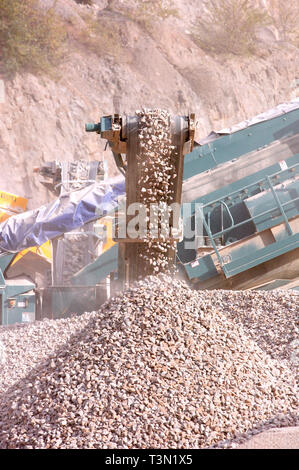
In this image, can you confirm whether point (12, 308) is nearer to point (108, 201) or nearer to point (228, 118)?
point (108, 201)

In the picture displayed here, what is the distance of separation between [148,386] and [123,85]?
667 inches

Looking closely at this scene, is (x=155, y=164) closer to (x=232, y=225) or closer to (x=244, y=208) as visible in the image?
(x=232, y=225)

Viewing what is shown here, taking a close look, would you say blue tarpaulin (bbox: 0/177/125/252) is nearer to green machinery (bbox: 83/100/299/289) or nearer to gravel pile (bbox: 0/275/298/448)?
green machinery (bbox: 83/100/299/289)

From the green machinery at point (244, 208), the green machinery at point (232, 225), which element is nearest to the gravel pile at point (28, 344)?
the green machinery at point (232, 225)

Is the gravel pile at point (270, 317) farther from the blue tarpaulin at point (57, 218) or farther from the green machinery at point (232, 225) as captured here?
the blue tarpaulin at point (57, 218)

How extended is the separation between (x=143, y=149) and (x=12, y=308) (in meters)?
4.09

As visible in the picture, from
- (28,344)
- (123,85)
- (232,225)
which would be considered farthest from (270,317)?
(123,85)

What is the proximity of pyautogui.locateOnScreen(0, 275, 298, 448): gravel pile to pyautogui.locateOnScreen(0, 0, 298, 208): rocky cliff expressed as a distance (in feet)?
40.2

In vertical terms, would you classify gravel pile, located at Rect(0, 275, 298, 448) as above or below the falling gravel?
below

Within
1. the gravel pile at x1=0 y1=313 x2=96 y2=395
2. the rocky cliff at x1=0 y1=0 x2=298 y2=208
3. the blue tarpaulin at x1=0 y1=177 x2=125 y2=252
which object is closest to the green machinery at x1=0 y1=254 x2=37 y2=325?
the blue tarpaulin at x1=0 y1=177 x2=125 y2=252

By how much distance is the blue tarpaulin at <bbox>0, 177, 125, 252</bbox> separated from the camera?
26.6 ft

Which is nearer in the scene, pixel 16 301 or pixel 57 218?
pixel 16 301

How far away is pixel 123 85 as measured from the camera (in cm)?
1897

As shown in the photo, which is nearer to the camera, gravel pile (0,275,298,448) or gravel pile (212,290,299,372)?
gravel pile (0,275,298,448)
